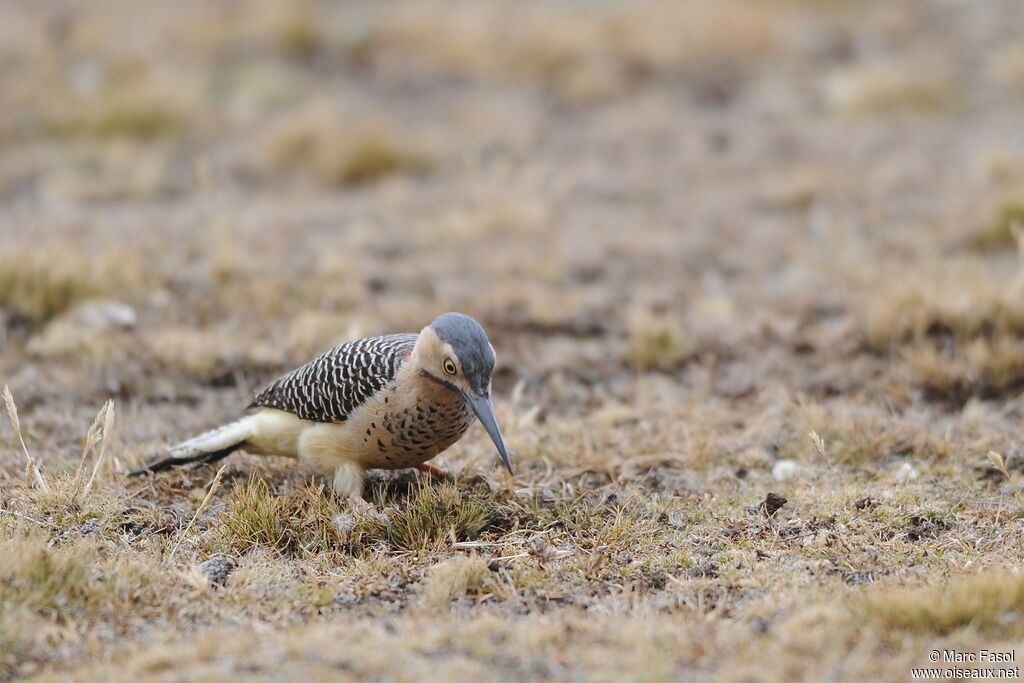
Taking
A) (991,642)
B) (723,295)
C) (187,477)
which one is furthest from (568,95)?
(991,642)

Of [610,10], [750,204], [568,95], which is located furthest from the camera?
[610,10]

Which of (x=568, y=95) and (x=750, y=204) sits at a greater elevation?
(x=568, y=95)

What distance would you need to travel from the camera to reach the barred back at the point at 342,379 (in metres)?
4.29

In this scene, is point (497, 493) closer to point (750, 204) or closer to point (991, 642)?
point (991, 642)

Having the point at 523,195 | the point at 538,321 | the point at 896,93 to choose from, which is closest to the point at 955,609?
the point at 538,321

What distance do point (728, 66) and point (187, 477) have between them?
982 centimetres

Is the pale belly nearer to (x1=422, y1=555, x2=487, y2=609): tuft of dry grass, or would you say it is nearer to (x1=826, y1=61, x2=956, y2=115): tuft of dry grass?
(x1=422, y1=555, x2=487, y2=609): tuft of dry grass

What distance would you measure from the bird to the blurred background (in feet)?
3.13

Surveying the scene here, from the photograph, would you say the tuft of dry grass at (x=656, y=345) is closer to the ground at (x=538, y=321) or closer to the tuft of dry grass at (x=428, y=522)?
the ground at (x=538, y=321)

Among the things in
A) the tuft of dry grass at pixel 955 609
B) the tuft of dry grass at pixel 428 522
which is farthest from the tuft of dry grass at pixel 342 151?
the tuft of dry grass at pixel 955 609

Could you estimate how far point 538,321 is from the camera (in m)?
7.15

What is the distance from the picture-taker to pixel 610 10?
13555 millimetres

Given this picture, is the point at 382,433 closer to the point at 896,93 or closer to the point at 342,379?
the point at 342,379

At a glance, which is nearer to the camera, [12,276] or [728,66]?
[12,276]
